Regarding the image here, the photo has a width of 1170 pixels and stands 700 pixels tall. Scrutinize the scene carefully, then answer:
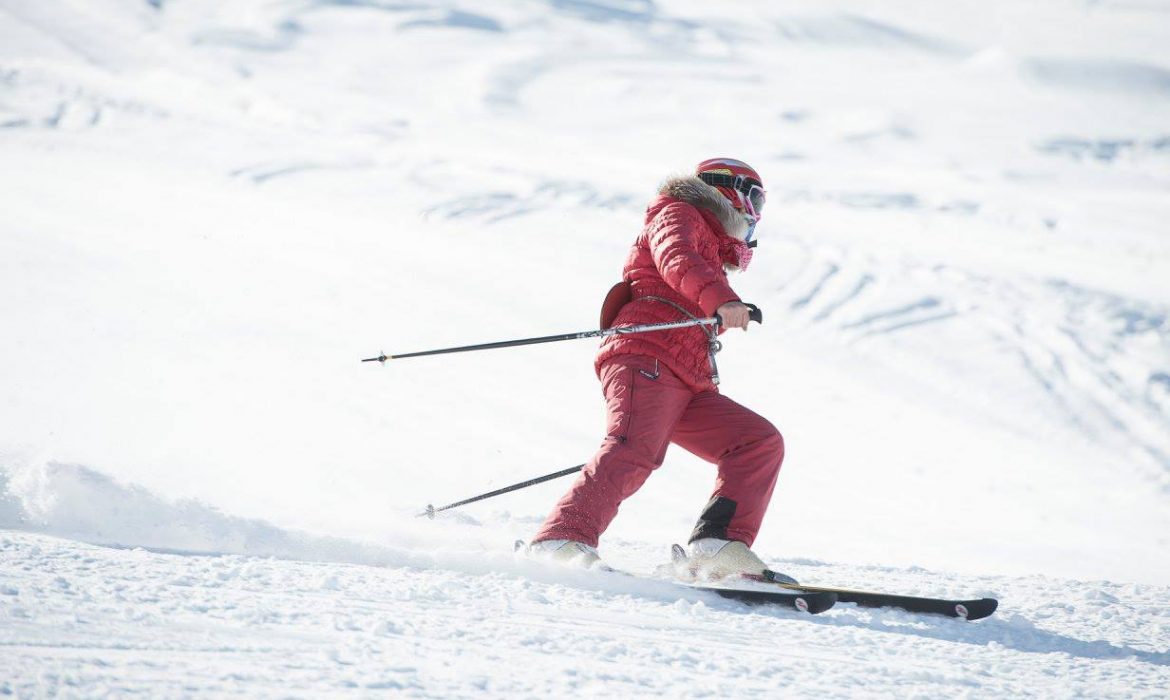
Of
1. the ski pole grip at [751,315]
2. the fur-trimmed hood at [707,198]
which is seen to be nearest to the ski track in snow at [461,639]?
the ski pole grip at [751,315]

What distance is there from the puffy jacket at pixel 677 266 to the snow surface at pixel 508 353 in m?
0.77

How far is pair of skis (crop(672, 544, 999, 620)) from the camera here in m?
2.74

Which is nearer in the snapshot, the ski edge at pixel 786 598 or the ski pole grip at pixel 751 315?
the ski edge at pixel 786 598

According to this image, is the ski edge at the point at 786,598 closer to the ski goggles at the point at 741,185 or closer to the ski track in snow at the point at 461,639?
the ski track in snow at the point at 461,639

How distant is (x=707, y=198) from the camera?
3410mm

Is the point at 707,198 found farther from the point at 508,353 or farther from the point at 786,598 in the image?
the point at 508,353

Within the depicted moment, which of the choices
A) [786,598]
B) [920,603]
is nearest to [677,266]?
[786,598]

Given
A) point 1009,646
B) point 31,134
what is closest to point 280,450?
point 1009,646

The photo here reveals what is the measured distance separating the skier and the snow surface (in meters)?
0.34

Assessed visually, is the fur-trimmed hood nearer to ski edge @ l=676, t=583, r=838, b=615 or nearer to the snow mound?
ski edge @ l=676, t=583, r=838, b=615

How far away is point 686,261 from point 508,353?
8164 millimetres

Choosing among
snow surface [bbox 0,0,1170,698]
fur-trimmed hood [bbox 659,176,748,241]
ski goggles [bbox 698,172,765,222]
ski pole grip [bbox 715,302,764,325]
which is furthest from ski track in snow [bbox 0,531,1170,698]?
ski goggles [bbox 698,172,765,222]

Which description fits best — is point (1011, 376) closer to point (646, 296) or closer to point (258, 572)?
point (646, 296)

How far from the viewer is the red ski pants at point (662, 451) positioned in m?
3.06
